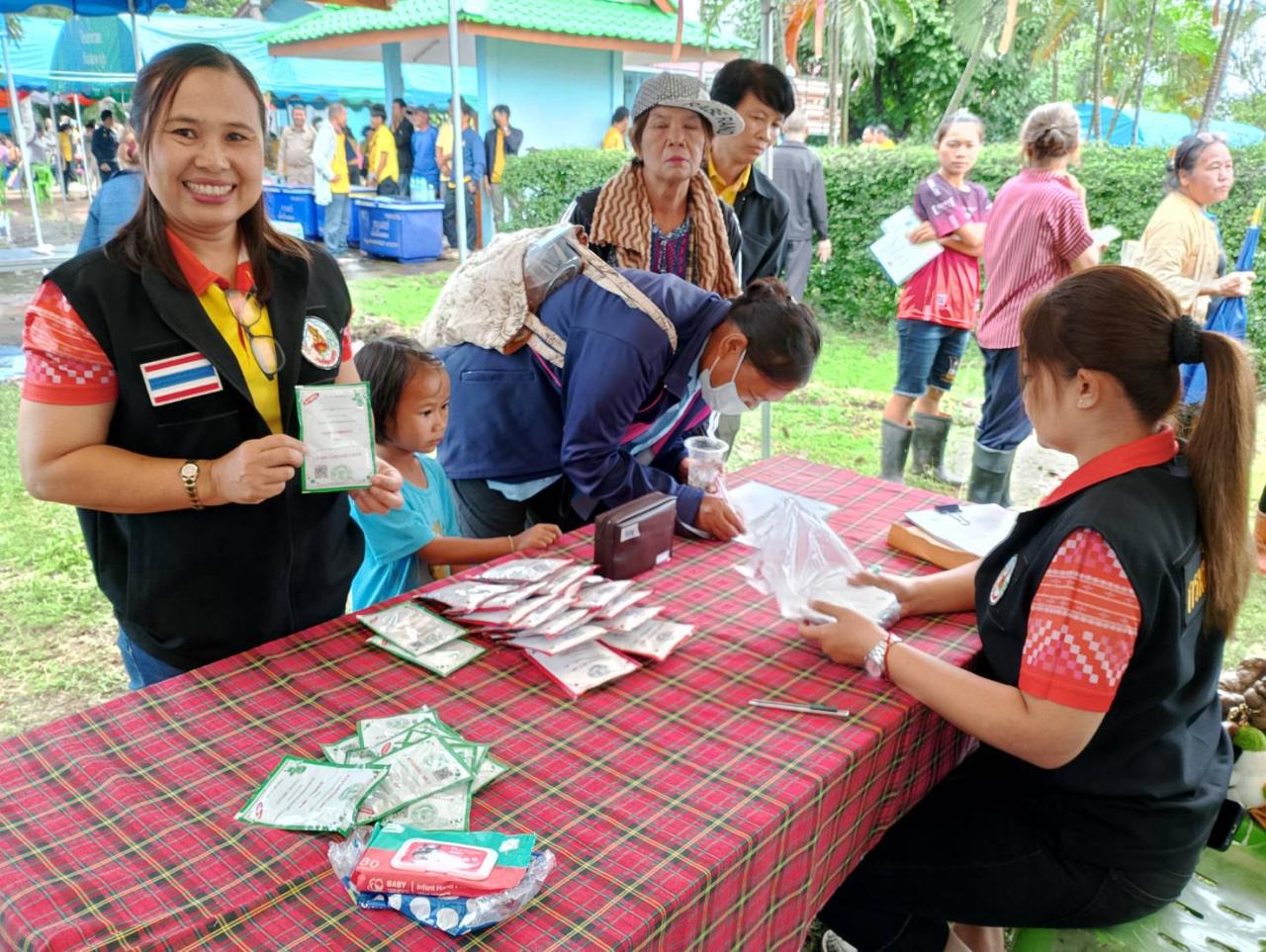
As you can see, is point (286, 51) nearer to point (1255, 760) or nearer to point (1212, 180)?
point (1212, 180)

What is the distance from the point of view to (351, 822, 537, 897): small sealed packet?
106 centimetres

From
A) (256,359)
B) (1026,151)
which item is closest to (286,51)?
(1026,151)

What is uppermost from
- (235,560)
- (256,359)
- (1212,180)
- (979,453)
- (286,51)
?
(286,51)

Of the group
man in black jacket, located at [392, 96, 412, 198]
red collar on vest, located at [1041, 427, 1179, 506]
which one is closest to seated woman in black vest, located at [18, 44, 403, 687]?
red collar on vest, located at [1041, 427, 1179, 506]

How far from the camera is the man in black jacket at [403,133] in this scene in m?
12.7

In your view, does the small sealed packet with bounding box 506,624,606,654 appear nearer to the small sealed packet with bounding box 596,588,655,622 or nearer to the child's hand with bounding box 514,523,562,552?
the small sealed packet with bounding box 596,588,655,622

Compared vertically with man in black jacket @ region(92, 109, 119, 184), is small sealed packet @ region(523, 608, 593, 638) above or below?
below

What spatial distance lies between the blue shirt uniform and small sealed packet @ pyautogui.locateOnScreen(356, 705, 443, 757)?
2.07ft

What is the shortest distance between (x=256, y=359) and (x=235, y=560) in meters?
0.35

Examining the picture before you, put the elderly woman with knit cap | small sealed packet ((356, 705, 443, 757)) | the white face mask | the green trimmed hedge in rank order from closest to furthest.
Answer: small sealed packet ((356, 705, 443, 757))
the white face mask
the elderly woman with knit cap
the green trimmed hedge

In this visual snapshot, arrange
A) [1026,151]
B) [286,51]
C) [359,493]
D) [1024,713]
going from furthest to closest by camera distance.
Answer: [286,51] → [1026,151] → [359,493] → [1024,713]

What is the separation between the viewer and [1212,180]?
4262mm

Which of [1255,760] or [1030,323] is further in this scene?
[1255,760]

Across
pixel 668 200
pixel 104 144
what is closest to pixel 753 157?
pixel 668 200
